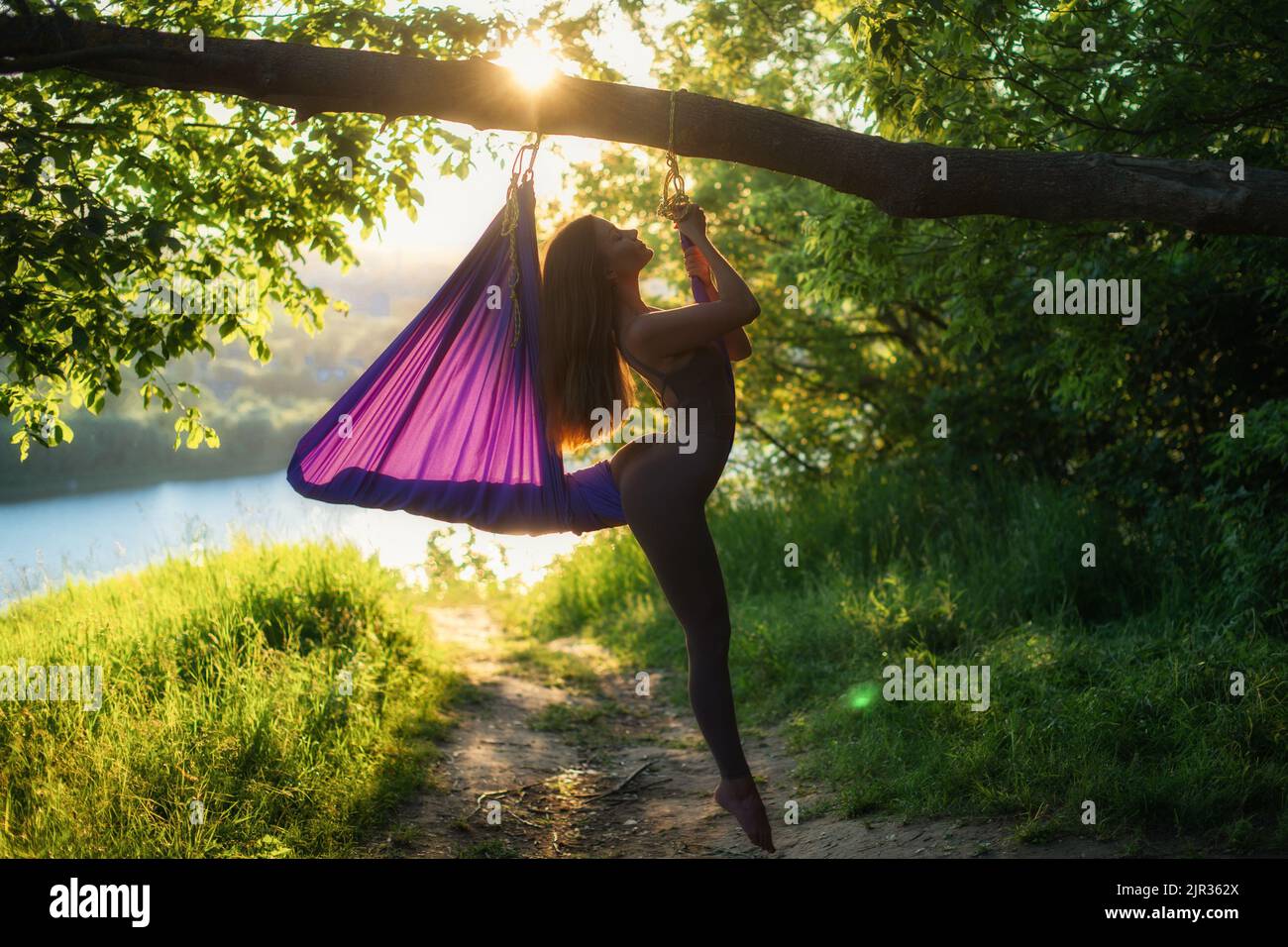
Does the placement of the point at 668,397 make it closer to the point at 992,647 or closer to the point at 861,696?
the point at 861,696

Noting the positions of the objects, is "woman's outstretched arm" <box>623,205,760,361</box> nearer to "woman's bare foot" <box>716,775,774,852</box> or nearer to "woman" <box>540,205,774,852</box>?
"woman" <box>540,205,774,852</box>

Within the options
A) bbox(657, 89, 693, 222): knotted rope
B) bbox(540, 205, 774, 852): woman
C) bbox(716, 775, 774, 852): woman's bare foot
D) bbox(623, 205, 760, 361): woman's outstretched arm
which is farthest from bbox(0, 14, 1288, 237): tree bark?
bbox(716, 775, 774, 852): woman's bare foot

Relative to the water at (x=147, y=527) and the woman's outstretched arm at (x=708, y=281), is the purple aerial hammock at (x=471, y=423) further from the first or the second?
the water at (x=147, y=527)

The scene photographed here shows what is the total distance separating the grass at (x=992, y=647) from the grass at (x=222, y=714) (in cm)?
194

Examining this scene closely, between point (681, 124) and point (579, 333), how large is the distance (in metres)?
0.72

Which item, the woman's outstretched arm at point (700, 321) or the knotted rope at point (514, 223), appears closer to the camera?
the woman's outstretched arm at point (700, 321)

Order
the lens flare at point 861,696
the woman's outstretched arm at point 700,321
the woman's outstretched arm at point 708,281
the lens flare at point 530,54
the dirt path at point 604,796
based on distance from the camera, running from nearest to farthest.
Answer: the woman's outstretched arm at point 700,321 < the woman's outstretched arm at point 708,281 < the dirt path at point 604,796 < the lens flare at point 530,54 < the lens flare at point 861,696

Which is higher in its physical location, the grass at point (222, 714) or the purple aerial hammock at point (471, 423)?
the purple aerial hammock at point (471, 423)

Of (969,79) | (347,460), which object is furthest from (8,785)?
(969,79)

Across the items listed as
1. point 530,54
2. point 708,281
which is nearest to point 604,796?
point 708,281

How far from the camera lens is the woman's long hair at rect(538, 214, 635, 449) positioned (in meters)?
3.21

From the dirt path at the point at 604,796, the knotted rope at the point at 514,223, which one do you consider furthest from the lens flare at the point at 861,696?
the knotted rope at the point at 514,223

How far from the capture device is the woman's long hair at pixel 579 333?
3215 mm
